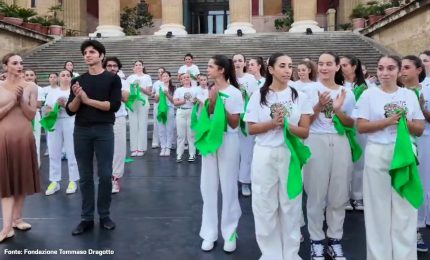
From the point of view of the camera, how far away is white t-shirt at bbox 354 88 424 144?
3521mm

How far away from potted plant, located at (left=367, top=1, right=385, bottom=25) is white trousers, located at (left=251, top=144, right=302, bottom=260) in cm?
1866

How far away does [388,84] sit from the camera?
3.58 m

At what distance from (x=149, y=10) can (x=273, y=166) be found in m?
30.0

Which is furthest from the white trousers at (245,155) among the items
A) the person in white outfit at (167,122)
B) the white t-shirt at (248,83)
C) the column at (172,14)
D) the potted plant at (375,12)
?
the column at (172,14)

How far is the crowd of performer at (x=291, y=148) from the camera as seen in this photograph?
11.5 ft

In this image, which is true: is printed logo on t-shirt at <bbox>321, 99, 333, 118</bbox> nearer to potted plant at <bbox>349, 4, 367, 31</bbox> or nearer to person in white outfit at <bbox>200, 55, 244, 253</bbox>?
person in white outfit at <bbox>200, 55, 244, 253</bbox>

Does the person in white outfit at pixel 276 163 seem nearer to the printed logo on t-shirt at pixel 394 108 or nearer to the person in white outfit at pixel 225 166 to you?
the person in white outfit at pixel 225 166

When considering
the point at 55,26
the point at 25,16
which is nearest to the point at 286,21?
the point at 55,26

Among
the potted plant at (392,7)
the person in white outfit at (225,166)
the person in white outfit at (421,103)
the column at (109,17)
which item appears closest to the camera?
the person in white outfit at (225,166)

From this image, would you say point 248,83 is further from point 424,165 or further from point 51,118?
point 51,118

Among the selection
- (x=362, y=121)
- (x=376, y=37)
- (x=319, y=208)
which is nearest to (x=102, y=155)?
(x=319, y=208)

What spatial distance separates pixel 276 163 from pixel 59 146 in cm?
441

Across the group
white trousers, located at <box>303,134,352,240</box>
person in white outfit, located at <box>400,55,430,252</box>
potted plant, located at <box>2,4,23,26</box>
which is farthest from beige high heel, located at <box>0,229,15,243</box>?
potted plant, located at <box>2,4,23,26</box>

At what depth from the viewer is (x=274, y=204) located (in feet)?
12.1
